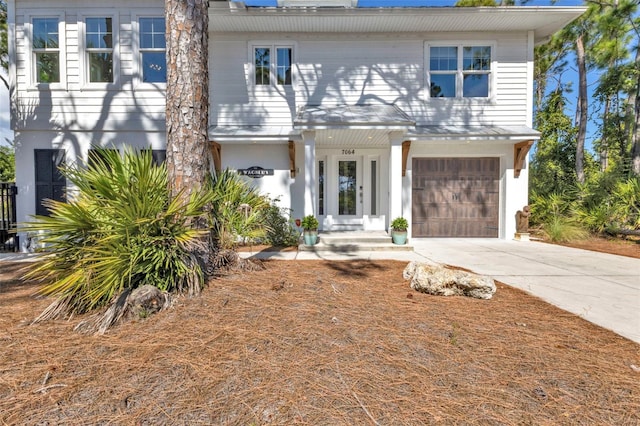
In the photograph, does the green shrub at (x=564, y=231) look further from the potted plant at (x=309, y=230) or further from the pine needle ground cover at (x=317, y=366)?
the potted plant at (x=309, y=230)

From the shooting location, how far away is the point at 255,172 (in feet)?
28.0

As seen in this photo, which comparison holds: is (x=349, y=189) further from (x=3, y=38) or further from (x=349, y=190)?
(x=3, y=38)

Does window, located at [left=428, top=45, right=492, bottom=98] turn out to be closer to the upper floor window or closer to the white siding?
the white siding

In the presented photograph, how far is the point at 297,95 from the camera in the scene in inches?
337

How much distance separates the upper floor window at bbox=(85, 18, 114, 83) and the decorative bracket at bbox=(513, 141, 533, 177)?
11264 mm

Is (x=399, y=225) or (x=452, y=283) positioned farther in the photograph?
(x=399, y=225)

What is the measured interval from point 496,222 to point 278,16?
8311mm

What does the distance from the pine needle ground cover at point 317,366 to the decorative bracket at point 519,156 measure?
6.55 metres

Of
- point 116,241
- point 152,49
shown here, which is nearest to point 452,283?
point 116,241

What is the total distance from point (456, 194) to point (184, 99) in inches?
306

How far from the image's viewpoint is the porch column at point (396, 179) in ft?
24.7

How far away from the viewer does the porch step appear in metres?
7.16

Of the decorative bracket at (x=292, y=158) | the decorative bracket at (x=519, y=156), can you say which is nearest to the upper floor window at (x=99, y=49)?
the decorative bracket at (x=292, y=158)

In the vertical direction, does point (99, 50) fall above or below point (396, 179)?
above
